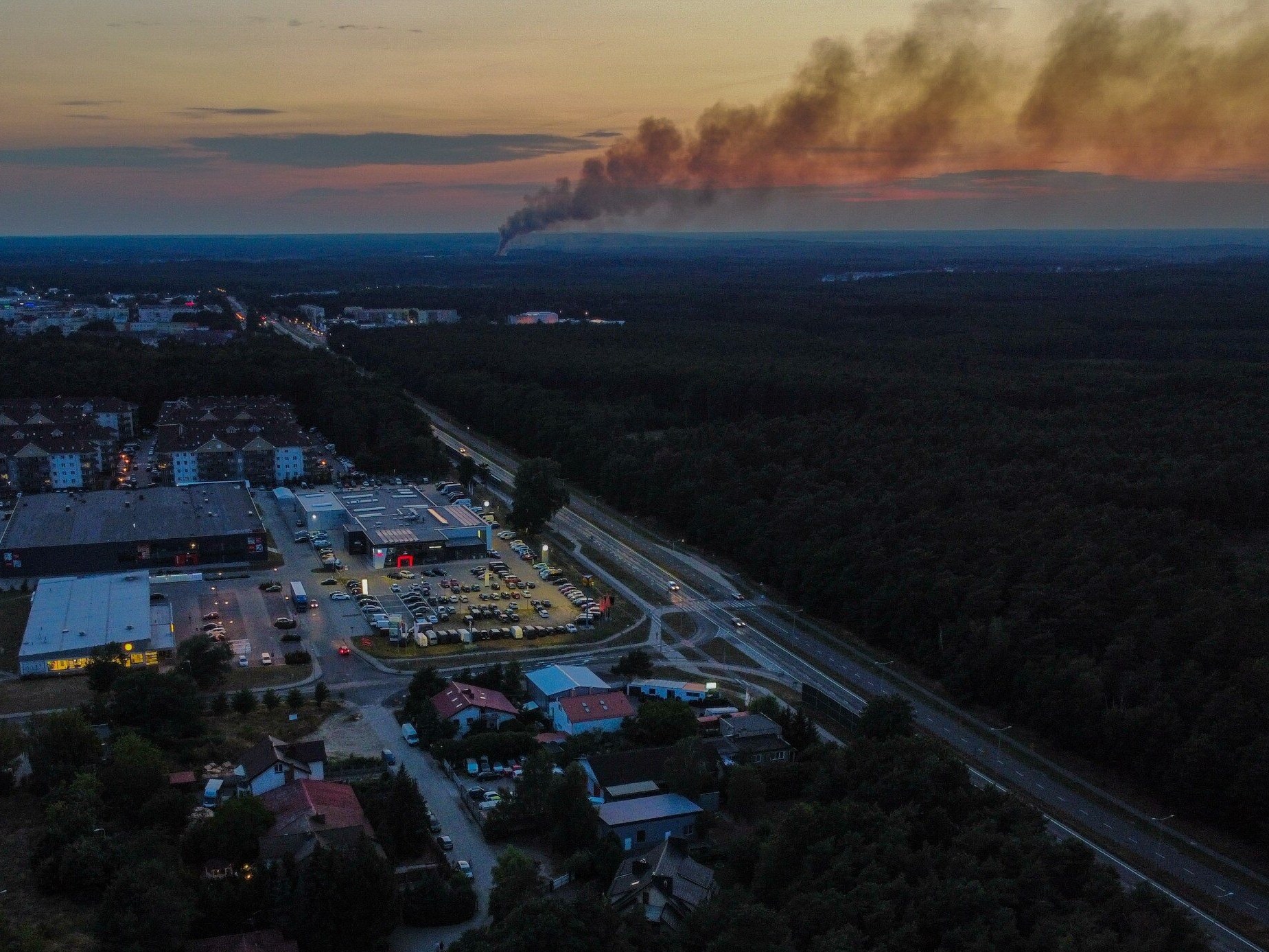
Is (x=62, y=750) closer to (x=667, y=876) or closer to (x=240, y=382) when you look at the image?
(x=667, y=876)

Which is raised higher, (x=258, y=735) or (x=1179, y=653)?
(x=1179, y=653)

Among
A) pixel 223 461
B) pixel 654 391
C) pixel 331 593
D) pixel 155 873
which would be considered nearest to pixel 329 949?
pixel 155 873

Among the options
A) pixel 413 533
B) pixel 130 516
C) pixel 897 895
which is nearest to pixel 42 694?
pixel 130 516

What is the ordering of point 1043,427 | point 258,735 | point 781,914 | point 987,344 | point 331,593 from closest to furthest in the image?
1. point 781,914
2. point 258,735
3. point 331,593
4. point 1043,427
5. point 987,344

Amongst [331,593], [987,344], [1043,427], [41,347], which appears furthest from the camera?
[987,344]

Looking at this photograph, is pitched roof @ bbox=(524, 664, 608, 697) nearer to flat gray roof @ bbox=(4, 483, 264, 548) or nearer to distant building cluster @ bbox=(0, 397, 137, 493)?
flat gray roof @ bbox=(4, 483, 264, 548)

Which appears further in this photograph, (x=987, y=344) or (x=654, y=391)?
(x=987, y=344)

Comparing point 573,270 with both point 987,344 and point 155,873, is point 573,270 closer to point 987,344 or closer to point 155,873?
point 987,344

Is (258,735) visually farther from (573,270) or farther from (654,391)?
(573,270)
